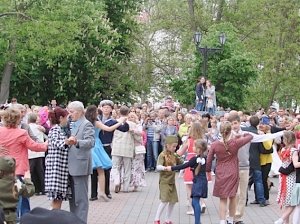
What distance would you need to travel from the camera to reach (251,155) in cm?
1409

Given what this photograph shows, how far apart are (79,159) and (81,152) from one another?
0.34 ft

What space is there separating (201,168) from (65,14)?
19355 mm

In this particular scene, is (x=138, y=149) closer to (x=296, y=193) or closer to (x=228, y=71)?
(x=296, y=193)

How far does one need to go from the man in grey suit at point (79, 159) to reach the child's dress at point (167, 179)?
1.74 metres

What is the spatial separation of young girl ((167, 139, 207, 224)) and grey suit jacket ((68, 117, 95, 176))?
6.31ft

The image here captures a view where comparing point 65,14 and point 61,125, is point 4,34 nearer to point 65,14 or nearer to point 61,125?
point 65,14

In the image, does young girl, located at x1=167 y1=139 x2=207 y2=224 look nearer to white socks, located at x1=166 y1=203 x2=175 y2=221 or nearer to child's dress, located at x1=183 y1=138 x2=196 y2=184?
white socks, located at x1=166 y1=203 x2=175 y2=221

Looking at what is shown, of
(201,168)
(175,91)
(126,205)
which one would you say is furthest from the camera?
(175,91)

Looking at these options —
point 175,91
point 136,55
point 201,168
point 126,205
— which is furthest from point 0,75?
point 201,168

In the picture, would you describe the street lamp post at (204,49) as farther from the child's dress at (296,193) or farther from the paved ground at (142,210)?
the child's dress at (296,193)

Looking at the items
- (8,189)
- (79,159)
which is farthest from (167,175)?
(8,189)

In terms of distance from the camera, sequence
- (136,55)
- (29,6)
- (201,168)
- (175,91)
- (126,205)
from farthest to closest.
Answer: (136,55) → (175,91) → (29,6) → (126,205) → (201,168)

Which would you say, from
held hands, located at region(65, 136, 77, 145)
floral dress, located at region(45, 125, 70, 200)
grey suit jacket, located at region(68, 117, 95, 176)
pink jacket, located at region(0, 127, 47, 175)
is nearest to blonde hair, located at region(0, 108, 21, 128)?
pink jacket, located at region(0, 127, 47, 175)

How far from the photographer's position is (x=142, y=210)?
13234 mm
